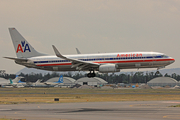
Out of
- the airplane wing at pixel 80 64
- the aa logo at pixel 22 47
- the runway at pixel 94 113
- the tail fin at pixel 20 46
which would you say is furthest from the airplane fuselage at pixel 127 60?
the runway at pixel 94 113

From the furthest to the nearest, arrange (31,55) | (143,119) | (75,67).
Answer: (31,55) → (75,67) → (143,119)

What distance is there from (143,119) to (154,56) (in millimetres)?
35835

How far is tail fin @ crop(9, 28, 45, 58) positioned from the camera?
227 ft

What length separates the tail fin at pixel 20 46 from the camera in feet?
227

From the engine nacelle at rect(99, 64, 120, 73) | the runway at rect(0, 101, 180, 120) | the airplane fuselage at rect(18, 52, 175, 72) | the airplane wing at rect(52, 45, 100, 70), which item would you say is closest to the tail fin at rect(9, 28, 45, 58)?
the airplane fuselage at rect(18, 52, 175, 72)

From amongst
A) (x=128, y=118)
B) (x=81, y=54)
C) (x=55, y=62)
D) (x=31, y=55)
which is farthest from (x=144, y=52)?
(x=128, y=118)

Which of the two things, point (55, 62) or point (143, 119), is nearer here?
point (143, 119)

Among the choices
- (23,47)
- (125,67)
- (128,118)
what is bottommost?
(128,118)

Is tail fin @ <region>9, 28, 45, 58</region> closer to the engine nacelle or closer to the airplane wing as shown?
the airplane wing

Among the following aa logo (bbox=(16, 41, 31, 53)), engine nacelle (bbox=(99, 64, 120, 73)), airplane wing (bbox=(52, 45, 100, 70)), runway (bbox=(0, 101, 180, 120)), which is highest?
aa logo (bbox=(16, 41, 31, 53))

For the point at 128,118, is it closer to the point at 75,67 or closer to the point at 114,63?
the point at 114,63

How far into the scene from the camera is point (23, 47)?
229 feet

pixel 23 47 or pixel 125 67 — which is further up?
pixel 23 47

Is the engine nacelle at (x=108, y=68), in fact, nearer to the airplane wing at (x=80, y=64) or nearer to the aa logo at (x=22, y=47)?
the airplane wing at (x=80, y=64)
